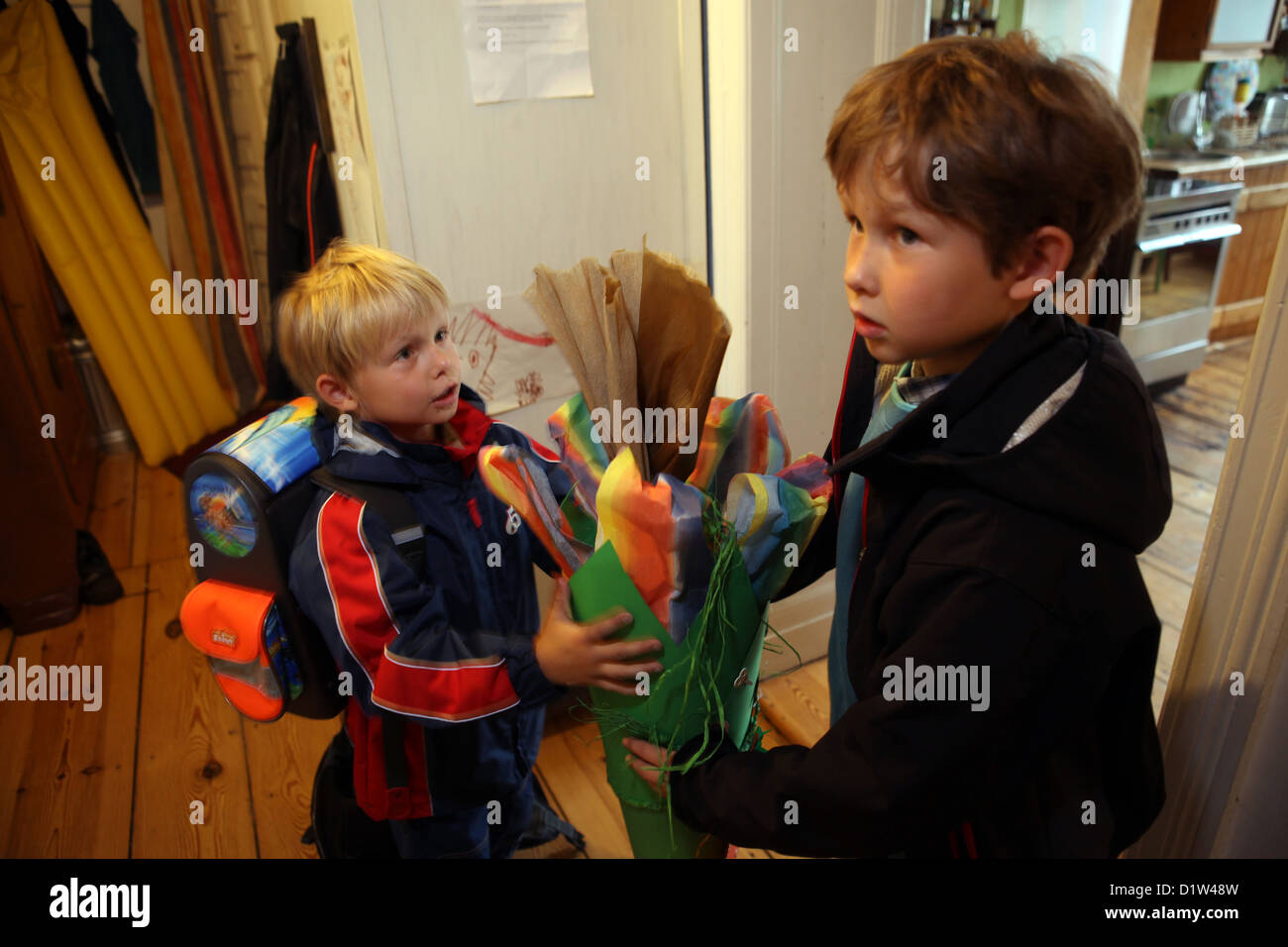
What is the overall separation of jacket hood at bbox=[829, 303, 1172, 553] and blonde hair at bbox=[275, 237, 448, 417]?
0.63m

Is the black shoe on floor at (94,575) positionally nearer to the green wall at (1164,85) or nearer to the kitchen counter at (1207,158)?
the kitchen counter at (1207,158)

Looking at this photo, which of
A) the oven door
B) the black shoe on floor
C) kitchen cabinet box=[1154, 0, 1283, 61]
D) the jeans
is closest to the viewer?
the jeans

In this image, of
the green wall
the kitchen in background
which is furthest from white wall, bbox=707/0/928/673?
the green wall

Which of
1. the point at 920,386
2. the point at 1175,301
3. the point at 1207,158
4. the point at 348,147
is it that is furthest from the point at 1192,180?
the point at 920,386

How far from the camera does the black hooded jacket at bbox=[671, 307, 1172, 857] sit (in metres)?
0.70

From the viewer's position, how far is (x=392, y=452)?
1.12 m

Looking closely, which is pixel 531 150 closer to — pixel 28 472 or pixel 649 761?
pixel 649 761

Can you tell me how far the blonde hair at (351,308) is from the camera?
109 centimetres

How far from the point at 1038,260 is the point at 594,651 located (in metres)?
0.55

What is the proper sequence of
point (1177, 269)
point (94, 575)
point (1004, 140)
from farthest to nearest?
point (1177, 269)
point (94, 575)
point (1004, 140)

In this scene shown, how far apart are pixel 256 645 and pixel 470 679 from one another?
0.29m

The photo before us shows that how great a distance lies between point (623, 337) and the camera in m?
0.85

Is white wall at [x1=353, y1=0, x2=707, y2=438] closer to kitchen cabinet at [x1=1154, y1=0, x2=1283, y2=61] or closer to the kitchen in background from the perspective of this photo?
the kitchen in background
